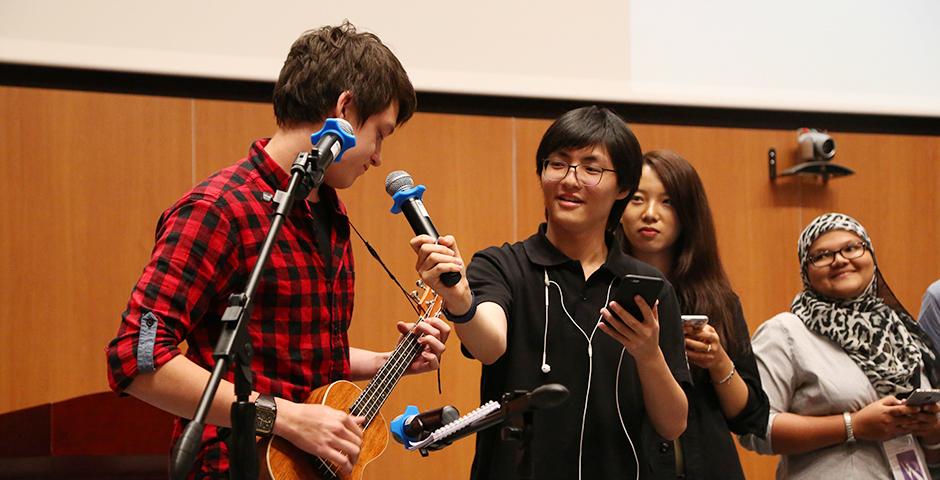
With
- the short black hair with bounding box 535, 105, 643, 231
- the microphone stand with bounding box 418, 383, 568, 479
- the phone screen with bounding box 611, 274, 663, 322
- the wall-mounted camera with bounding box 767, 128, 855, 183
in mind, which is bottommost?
the microphone stand with bounding box 418, 383, 568, 479

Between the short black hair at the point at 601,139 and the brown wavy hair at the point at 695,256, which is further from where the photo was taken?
the brown wavy hair at the point at 695,256

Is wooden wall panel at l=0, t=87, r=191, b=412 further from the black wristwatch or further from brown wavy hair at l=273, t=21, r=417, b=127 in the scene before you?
the black wristwatch

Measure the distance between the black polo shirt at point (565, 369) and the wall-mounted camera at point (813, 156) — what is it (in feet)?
9.76

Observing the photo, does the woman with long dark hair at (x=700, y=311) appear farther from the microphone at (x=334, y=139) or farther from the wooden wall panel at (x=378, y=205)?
the wooden wall panel at (x=378, y=205)

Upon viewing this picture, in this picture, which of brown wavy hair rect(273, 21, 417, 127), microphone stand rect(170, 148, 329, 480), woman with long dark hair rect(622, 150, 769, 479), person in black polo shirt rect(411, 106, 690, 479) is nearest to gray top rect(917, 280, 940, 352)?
woman with long dark hair rect(622, 150, 769, 479)

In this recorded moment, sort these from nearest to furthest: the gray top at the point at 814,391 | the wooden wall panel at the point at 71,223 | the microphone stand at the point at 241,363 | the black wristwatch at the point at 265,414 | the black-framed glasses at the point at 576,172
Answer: the microphone stand at the point at 241,363
the black wristwatch at the point at 265,414
the black-framed glasses at the point at 576,172
the gray top at the point at 814,391
the wooden wall panel at the point at 71,223

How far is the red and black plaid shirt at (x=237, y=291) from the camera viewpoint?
59.5 inches

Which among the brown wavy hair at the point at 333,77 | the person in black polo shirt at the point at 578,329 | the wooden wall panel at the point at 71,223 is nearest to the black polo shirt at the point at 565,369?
the person in black polo shirt at the point at 578,329

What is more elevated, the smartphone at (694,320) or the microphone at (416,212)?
the microphone at (416,212)

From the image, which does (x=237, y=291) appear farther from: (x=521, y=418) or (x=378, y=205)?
(x=378, y=205)

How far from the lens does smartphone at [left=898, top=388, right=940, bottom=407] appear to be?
2506mm

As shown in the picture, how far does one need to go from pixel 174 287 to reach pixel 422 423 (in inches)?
18.5

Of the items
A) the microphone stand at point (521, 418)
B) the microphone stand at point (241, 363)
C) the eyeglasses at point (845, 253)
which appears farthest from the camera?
the eyeglasses at point (845, 253)

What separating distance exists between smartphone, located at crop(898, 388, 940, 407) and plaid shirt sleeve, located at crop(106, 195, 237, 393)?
189cm
